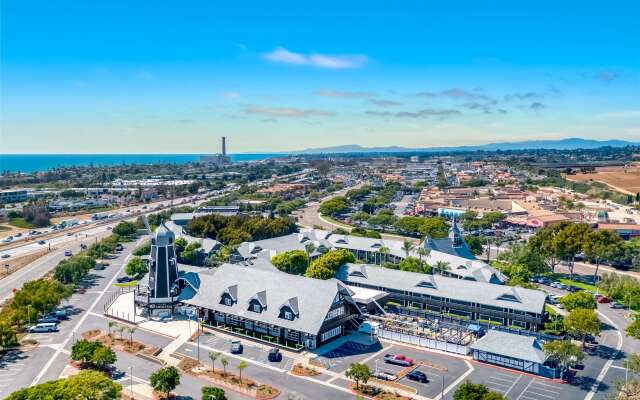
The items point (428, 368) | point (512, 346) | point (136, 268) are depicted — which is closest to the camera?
point (428, 368)

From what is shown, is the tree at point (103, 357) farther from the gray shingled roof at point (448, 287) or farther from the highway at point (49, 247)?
the gray shingled roof at point (448, 287)

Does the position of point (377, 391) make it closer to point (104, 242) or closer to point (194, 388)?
point (194, 388)

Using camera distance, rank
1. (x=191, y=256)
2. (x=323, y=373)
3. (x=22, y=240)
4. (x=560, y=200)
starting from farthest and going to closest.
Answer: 1. (x=560, y=200)
2. (x=22, y=240)
3. (x=191, y=256)
4. (x=323, y=373)

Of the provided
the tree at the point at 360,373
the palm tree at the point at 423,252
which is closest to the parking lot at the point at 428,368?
the tree at the point at 360,373

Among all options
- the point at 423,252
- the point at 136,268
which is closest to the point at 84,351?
the point at 136,268

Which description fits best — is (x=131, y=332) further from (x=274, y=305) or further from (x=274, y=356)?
(x=274, y=356)

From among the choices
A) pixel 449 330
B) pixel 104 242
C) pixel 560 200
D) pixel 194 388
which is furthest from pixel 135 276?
pixel 560 200

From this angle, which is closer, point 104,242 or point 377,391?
Result: point 377,391

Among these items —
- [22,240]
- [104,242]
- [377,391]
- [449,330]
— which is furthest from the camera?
[22,240]
